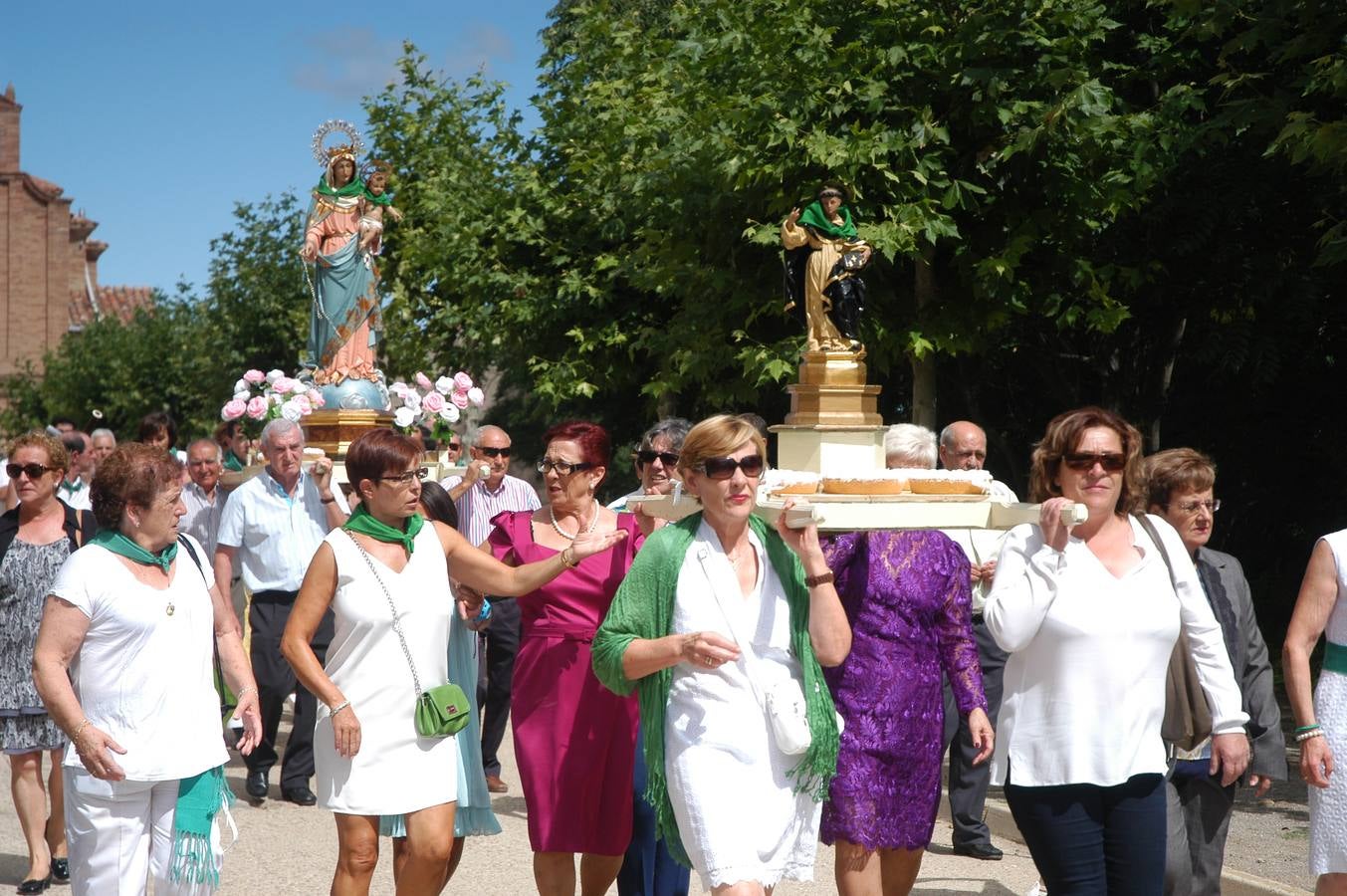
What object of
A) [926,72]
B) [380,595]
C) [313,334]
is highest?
[926,72]

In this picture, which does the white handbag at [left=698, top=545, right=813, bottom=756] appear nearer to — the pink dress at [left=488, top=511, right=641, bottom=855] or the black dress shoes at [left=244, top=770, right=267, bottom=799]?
Answer: the pink dress at [left=488, top=511, right=641, bottom=855]

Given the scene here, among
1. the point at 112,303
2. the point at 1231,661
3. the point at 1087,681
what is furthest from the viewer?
the point at 112,303

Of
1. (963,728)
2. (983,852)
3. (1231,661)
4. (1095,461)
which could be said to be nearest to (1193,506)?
(1231,661)

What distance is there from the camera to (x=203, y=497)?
11.8 metres

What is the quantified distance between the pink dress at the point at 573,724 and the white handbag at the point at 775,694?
3.07 feet

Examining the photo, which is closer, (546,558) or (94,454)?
(546,558)

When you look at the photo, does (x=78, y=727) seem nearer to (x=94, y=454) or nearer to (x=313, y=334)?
(x=94, y=454)

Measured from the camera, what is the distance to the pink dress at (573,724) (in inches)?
232

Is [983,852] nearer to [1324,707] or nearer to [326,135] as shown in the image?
[1324,707]

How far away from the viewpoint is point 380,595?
5.50m

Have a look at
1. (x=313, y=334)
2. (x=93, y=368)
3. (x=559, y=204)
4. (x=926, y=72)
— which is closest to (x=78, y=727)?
(x=313, y=334)

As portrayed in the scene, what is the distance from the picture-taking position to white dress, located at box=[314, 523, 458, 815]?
214 inches

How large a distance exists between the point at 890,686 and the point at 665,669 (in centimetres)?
102

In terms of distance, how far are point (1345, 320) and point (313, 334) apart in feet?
36.7
